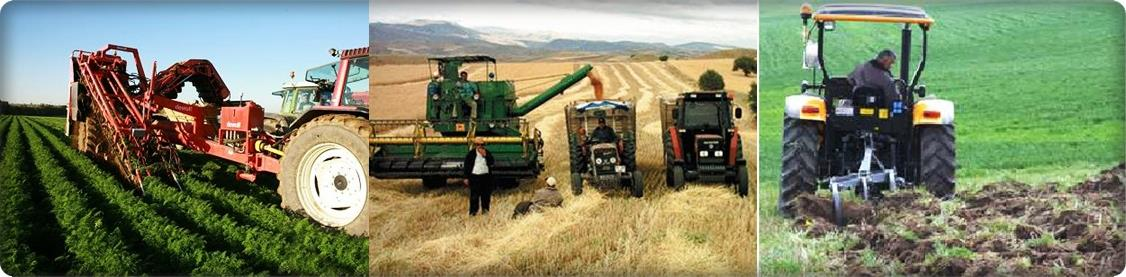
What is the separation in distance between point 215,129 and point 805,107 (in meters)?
4.12

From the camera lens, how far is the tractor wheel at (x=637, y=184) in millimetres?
6016

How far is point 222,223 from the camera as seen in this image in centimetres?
633

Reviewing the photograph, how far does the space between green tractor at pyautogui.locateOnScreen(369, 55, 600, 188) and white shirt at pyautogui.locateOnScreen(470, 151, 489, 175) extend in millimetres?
60

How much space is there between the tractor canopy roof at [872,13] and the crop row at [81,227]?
193 inches

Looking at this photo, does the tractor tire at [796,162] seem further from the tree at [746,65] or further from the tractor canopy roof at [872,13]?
the tractor canopy roof at [872,13]

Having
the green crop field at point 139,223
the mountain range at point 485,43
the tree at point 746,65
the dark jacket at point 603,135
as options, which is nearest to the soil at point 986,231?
the tree at point 746,65

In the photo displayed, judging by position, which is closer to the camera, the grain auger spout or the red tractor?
the grain auger spout

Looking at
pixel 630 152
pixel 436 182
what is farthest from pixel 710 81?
pixel 436 182

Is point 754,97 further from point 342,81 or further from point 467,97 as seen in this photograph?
point 342,81

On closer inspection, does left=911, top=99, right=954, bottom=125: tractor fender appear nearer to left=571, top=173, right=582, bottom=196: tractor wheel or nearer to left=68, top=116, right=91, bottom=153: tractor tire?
left=571, top=173, right=582, bottom=196: tractor wheel

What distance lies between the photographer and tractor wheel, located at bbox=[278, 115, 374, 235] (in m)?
6.09

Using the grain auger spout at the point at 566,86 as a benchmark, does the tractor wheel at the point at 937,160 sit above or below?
below

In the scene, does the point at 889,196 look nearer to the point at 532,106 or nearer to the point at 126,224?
the point at 532,106

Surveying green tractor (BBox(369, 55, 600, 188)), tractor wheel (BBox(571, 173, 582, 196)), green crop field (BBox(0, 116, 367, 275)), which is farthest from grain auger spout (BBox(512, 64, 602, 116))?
green crop field (BBox(0, 116, 367, 275))
